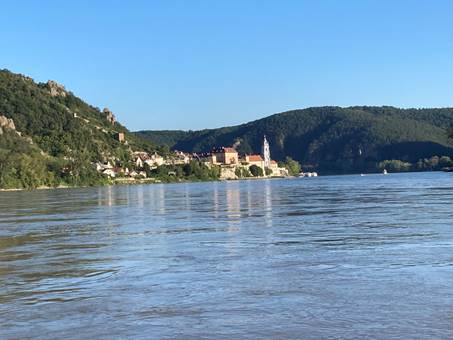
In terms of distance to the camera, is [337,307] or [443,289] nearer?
[337,307]

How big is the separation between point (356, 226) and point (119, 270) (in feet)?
41.6

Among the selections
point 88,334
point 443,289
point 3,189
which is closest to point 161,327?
point 88,334

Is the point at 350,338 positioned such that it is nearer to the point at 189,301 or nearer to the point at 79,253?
the point at 189,301

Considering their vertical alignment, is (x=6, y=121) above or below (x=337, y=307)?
above

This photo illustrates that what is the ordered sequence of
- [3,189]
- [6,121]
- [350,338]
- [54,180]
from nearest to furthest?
[350,338]
[3,189]
[54,180]
[6,121]

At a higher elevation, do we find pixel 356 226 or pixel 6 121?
pixel 6 121

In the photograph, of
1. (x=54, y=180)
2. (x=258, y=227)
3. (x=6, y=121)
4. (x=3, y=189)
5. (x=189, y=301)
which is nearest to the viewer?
(x=189, y=301)

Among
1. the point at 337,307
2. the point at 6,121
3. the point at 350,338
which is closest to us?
the point at 350,338

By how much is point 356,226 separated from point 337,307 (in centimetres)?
1541

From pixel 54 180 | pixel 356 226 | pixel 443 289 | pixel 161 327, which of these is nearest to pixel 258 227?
pixel 356 226

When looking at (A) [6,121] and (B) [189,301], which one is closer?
(B) [189,301]

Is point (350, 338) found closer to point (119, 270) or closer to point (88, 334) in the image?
point (88, 334)

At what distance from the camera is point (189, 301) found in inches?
471

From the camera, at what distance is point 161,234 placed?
82.9 feet
